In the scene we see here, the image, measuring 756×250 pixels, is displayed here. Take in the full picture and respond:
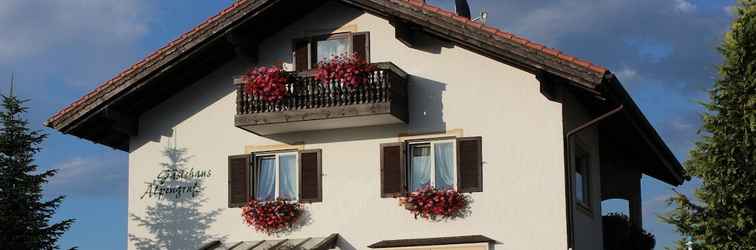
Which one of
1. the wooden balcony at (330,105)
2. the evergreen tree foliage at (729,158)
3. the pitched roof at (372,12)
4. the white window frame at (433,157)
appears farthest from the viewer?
the white window frame at (433,157)

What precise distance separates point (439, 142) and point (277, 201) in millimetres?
3064

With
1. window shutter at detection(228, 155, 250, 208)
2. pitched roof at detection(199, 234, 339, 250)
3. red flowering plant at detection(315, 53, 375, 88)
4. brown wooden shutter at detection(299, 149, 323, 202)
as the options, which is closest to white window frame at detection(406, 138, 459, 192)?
red flowering plant at detection(315, 53, 375, 88)

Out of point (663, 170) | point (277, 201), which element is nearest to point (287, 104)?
point (277, 201)

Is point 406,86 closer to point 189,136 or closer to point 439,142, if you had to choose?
point 439,142

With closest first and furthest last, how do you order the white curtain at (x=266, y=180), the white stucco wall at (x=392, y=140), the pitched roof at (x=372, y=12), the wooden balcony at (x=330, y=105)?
the pitched roof at (x=372, y=12), the white stucco wall at (x=392, y=140), the wooden balcony at (x=330, y=105), the white curtain at (x=266, y=180)

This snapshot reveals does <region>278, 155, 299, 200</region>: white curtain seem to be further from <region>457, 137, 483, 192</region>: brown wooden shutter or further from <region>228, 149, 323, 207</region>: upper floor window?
<region>457, 137, 483, 192</region>: brown wooden shutter

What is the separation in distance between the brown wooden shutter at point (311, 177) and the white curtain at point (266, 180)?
0.61m

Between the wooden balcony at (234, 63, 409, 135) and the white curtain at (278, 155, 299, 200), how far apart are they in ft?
2.41

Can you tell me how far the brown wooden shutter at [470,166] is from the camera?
2669 cm

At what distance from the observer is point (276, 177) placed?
28.1m

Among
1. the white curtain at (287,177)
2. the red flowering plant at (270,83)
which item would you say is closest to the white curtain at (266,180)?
the white curtain at (287,177)

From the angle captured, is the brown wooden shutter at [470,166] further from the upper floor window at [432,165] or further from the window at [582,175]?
the window at [582,175]

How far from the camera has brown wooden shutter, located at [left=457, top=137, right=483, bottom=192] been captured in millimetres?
26688

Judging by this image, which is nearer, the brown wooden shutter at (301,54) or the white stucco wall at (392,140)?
the white stucco wall at (392,140)
